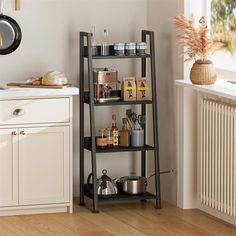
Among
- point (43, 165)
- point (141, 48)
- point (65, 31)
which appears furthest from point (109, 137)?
point (65, 31)

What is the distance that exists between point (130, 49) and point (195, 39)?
0.53 m

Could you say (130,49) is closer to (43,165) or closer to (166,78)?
(166,78)

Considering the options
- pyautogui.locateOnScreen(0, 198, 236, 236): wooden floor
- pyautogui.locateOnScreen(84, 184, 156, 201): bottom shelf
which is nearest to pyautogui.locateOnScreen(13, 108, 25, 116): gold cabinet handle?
pyautogui.locateOnScreen(0, 198, 236, 236): wooden floor

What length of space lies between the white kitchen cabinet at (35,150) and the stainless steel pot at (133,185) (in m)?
0.42

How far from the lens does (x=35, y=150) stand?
5.48m

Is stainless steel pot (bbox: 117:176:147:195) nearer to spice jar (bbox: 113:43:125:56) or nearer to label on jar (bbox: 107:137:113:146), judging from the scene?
label on jar (bbox: 107:137:113:146)

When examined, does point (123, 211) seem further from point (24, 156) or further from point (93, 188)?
point (24, 156)

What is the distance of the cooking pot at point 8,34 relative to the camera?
18.8ft

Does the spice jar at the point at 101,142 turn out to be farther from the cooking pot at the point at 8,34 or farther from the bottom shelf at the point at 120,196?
the cooking pot at the point at 8,34

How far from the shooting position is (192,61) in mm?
5613

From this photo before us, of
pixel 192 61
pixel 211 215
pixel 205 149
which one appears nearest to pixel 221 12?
pixel 192 61

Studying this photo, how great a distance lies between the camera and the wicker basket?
5.32m

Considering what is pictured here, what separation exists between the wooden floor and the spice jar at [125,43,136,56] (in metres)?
1.07

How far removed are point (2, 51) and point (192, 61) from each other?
1.30 metres
